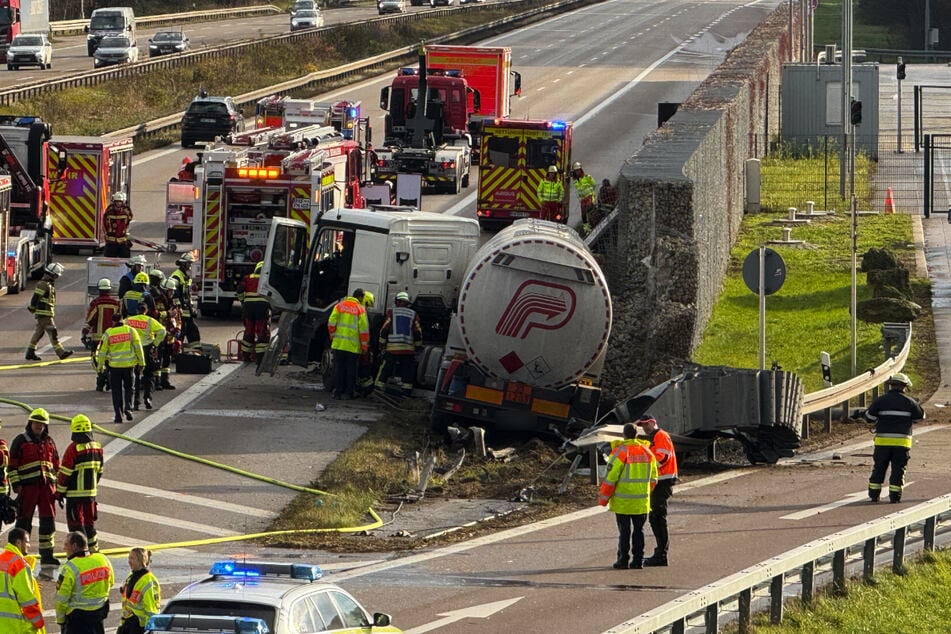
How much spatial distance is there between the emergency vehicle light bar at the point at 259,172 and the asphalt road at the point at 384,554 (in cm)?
246

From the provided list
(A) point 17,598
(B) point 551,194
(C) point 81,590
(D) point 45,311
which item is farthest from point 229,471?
(B) point 551,194

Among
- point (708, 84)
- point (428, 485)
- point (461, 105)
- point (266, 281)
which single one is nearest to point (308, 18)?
point (461, 105)

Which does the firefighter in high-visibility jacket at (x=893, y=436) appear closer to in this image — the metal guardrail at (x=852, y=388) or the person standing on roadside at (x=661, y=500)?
the metal guardrail at (x=852, y=388)

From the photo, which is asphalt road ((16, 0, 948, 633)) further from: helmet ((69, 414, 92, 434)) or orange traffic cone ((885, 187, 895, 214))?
orange traffic cone ((885, 187, 895, 214))

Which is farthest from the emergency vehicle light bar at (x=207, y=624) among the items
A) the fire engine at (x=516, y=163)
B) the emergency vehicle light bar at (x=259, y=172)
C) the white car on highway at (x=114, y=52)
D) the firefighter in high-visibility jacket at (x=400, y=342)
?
the white car on highway at (x=114, y=52)

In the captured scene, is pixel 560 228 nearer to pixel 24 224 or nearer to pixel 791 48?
pixel 24 224

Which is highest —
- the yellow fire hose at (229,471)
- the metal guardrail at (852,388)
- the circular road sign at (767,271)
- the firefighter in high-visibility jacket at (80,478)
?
the circular road sign at (767,271)

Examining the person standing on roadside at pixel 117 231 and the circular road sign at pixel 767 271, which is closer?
the circular road sign at pixel 767 271

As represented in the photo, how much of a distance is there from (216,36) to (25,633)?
79.0 metres

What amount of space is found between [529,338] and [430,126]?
81.6 feet

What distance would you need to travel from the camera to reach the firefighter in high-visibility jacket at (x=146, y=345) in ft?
78.4

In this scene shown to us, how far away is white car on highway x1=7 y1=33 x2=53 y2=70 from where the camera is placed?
7300cm

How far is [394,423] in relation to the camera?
23.7 meters

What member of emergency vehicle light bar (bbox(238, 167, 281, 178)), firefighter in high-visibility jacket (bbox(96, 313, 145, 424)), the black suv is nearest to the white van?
the black suv
